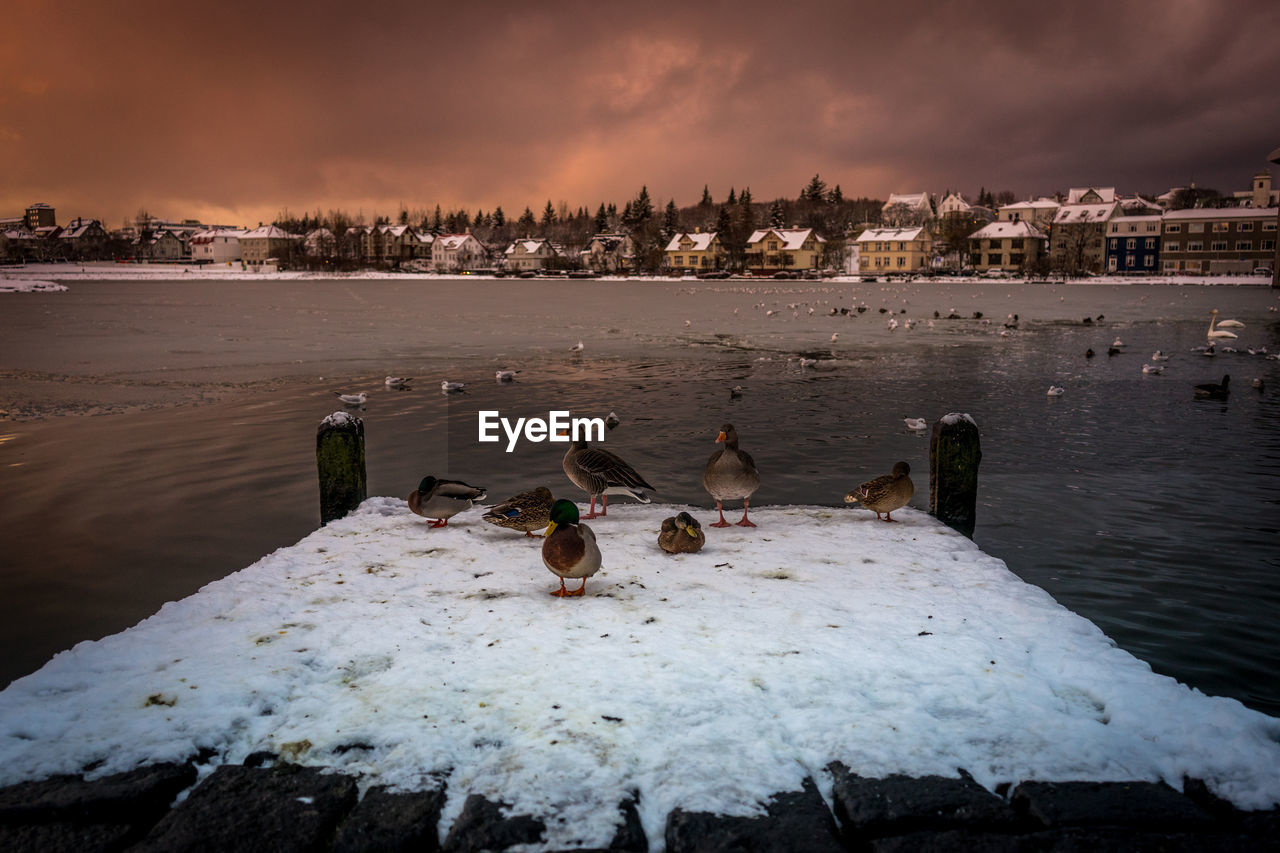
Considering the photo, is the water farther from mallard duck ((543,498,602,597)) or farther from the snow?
mallard duck ((543,498,602,597))

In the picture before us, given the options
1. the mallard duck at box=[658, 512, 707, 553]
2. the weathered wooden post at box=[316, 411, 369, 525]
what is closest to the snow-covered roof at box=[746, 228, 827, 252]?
the weathered wooden post at box=[316, 411, 369, 525]

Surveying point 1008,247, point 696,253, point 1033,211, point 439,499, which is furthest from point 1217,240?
point 439,499

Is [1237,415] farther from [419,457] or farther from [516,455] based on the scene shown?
[419,457]

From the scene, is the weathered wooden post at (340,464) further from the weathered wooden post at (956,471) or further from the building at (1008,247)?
the building at (1008,247)

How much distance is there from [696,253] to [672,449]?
551 ft

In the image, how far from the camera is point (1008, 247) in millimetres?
155625

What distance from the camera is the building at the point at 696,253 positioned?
177625 millimetres

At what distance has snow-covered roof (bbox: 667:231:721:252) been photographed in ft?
584

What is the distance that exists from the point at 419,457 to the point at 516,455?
1780 mm

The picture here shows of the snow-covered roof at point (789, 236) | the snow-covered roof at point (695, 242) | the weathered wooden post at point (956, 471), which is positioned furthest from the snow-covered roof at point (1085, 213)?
the weathered wooden post at point (956, 471)

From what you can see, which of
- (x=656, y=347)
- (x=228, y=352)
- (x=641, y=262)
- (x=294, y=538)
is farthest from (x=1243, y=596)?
(x=641, y=262)

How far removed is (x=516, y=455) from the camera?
1485 centimetres

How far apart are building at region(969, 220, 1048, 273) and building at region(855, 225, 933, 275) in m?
9.57

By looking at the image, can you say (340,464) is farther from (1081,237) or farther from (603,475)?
(1081,237)
